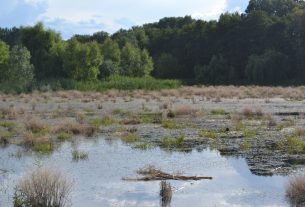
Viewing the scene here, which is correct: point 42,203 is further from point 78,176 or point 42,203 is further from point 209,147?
point 209,147

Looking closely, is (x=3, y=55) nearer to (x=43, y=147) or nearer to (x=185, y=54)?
(x=185, y=54)

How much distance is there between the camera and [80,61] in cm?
7875

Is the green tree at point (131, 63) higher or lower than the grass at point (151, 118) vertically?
higher

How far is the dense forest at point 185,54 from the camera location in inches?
3088

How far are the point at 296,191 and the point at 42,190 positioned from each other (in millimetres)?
5870

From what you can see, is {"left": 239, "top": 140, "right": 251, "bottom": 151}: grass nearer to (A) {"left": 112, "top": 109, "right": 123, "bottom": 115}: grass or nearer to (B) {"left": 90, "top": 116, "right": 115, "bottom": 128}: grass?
(B) {"left": 90, "top": 116, "right": 115, "bottom": 128}: grass

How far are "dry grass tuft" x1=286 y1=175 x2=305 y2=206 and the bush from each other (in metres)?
5.32

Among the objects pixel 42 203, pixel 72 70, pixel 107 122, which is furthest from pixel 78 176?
pixel 72 70

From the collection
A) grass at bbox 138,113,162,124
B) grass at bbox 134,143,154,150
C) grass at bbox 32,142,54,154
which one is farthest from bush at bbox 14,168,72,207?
grass at bbox 138,113,162,124

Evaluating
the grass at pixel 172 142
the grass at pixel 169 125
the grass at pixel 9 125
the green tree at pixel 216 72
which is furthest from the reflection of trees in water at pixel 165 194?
the green tree at pixel 216 72

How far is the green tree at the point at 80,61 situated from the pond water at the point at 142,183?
2177 inches

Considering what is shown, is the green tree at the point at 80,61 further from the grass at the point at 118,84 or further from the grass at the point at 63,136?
the grass at the point at 63,136

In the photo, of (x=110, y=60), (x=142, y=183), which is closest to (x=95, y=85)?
(x=110, y=60)

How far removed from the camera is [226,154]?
21.4m
